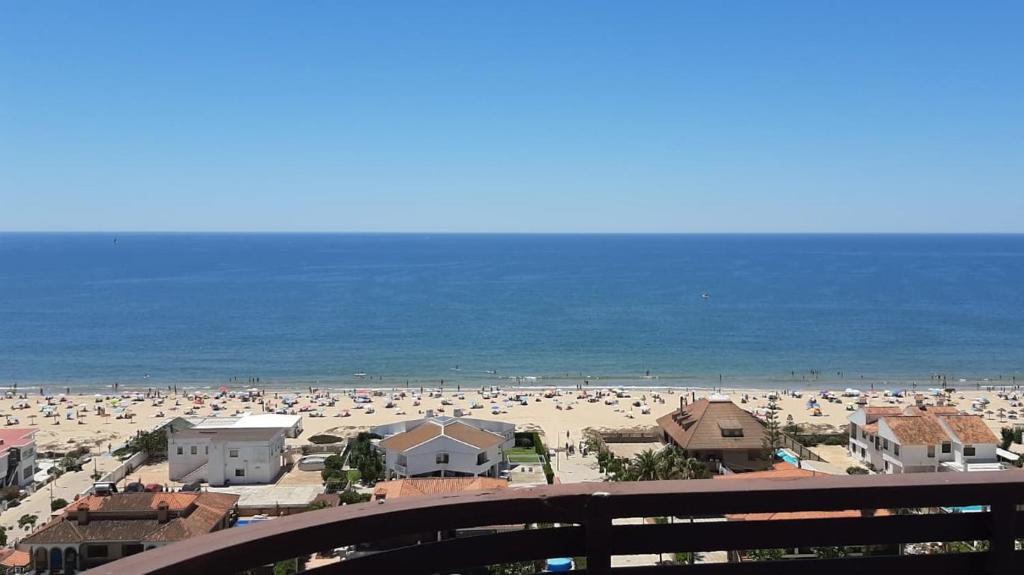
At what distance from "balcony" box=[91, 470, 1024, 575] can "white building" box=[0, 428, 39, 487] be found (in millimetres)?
32768

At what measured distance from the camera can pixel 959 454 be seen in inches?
1139

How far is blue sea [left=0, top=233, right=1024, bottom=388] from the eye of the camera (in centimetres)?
6069

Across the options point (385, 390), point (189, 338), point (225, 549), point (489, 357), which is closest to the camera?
point (225, 549)

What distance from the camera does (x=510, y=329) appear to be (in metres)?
79.9

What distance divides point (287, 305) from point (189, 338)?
24.8 metres

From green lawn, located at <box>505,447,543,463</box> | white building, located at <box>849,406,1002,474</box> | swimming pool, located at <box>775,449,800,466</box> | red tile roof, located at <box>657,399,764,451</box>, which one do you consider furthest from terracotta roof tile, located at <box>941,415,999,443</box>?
green lawn, located at <box>505,447,543,463</box>

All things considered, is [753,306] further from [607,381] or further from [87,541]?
[87,541]

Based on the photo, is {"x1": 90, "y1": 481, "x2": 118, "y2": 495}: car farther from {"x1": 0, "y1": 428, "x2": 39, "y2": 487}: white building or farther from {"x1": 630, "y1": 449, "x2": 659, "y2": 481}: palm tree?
{"x1": 630, "y1": 449, "x2": 659, "y2": 481}: palm tree

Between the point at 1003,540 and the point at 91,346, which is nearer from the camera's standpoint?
the point at 1003,540

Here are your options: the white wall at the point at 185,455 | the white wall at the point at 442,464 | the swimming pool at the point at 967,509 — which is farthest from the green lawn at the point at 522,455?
the swimming pool at the point at 967,509

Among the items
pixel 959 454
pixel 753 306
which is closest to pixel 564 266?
pixel 753 306

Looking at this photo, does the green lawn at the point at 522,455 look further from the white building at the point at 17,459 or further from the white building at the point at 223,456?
the white building at the point at 17,459

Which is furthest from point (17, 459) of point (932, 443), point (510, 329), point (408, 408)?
point (510, 329)

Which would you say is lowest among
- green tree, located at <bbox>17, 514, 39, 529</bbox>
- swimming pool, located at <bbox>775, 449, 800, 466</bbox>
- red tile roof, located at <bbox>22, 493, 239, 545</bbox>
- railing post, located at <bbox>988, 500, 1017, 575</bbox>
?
green tree, located at <bbox>17, 514, 39, 529</bbox>
